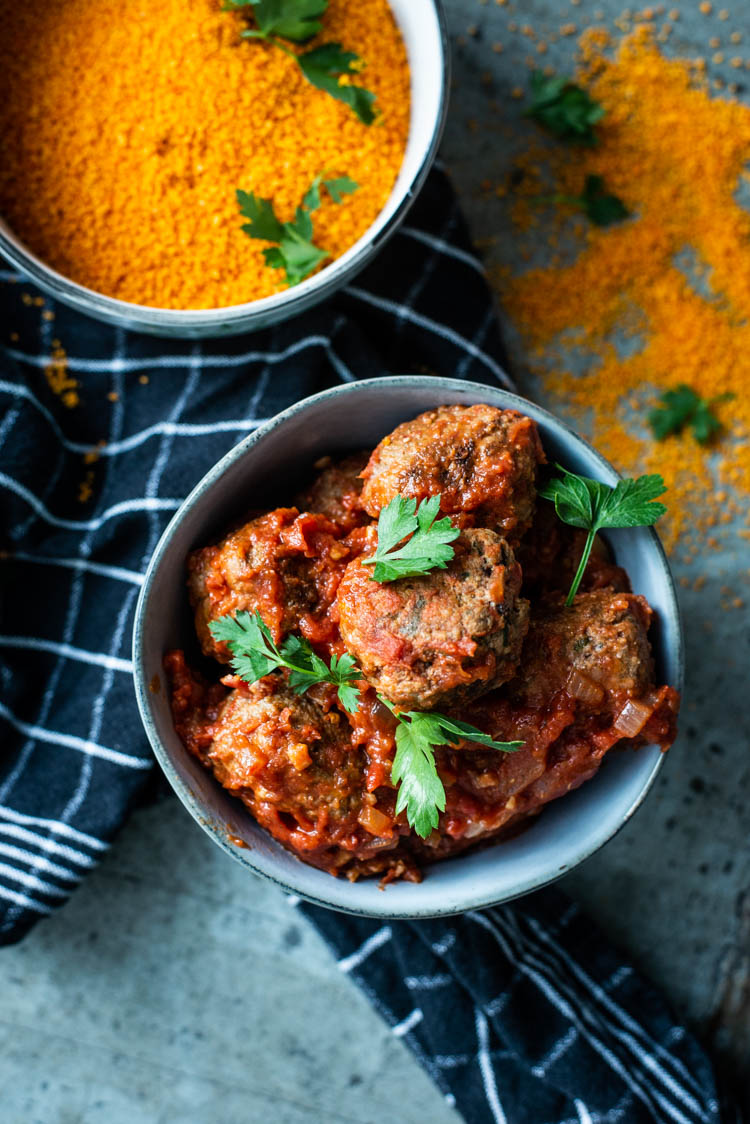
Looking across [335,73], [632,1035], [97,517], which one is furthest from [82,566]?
[632,1035]

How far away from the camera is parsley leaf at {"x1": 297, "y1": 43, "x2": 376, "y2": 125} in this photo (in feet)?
7.64

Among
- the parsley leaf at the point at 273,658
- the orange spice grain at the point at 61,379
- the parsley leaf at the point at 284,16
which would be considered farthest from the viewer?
the orange spice grain at the point at 61,379

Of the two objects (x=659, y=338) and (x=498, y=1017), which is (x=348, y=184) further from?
(x=498, y=1017)

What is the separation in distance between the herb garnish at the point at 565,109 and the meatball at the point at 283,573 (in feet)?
5.13

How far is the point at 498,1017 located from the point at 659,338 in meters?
1.91

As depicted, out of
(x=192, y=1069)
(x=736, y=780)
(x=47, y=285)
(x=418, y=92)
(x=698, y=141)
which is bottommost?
(x=192, y=1069)

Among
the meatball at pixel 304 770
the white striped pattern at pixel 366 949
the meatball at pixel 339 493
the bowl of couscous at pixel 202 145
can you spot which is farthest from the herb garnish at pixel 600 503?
the white striped pattern at pixel 366 949

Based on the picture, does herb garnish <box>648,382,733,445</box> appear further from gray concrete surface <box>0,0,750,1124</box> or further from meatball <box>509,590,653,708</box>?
meatball <box>509,590,653,708</box>

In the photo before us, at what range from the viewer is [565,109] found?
2.81m

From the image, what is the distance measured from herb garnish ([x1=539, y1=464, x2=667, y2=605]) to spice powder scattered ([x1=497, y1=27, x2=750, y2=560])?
100cm

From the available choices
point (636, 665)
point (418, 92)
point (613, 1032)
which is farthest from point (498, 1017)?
point (418, 92)

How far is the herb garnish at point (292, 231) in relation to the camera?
2.33 m

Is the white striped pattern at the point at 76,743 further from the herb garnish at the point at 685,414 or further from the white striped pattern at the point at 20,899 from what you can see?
the herb garnish at the point at 685,414

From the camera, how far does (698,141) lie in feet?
9.51
